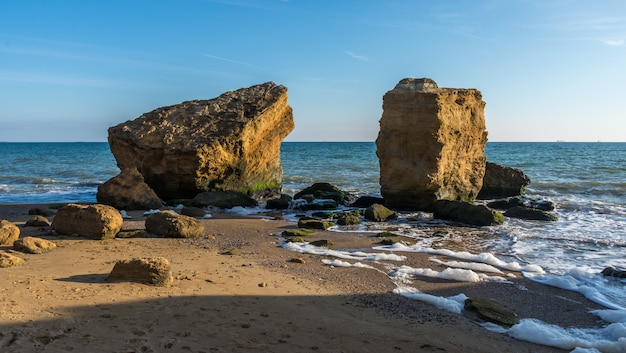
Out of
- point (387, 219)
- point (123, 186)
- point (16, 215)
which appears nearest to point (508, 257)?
point (387, 219)

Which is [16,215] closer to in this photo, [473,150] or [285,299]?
[285,299]

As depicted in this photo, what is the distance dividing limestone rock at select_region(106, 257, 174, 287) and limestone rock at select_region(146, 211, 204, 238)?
4327 mm

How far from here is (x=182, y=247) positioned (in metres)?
10.6

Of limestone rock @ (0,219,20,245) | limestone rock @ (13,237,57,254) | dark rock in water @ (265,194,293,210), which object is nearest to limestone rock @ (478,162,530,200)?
dark rock in water @ (265,194,293,210)

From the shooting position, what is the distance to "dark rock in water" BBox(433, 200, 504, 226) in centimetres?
1551

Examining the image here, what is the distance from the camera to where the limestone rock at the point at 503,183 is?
79.0 ft

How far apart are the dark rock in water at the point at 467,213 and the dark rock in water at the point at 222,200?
6930 mm

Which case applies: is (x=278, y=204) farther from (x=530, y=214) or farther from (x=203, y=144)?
(x=530, y=214)

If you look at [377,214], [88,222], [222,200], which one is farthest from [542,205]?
[88,222]

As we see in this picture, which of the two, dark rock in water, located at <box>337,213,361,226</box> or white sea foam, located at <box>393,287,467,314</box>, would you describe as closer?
white sea foam, located at <box>393,287,467,314</box>

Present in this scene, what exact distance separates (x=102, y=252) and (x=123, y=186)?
733 cm

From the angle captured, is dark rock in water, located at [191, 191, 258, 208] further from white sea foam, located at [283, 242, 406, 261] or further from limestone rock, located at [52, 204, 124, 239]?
white sea foam, located at [283, 242, 406, 261]

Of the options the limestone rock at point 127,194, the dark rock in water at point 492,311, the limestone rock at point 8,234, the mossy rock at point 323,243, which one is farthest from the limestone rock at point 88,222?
the dark rock in water at point 492,311

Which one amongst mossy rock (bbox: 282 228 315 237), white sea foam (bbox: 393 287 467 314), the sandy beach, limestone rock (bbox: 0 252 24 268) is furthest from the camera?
mossy rock (bbox: 282 228 315 237)
